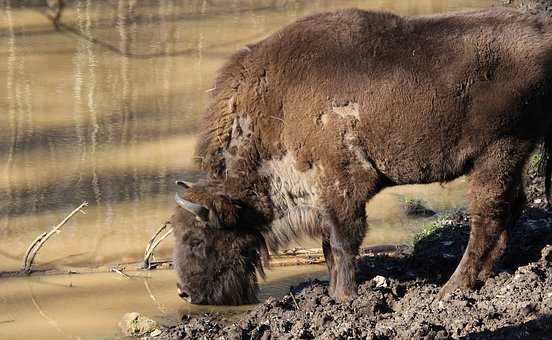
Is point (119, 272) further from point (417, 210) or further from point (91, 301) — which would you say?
point (417, 210)

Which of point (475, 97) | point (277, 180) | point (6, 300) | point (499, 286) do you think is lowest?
point (6, 300)

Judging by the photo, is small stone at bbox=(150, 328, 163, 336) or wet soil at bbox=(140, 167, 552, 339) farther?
small stone at bbox=(150, 328, 163, 336)

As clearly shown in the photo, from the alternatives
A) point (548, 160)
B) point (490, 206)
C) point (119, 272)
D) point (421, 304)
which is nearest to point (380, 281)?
point (421, 304)

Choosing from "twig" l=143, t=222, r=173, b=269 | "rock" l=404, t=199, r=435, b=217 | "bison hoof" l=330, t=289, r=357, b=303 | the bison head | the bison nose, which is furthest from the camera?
"rock" l=404, t=199, r=435, b=217

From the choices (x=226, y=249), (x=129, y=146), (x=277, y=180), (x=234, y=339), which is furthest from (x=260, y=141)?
(x=129, y=146)

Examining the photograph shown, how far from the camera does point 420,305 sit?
6680 millimetres

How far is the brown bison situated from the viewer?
22.5 ft

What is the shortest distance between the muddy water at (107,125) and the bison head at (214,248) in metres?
0.38

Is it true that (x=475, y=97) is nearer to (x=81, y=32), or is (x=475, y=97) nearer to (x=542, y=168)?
(x=542, y=168)

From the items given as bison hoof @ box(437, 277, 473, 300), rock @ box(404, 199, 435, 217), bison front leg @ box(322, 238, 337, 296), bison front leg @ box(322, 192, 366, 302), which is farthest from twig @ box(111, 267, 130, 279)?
rock @ box(404, 199, 435, 217)

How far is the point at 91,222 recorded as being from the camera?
30.1 feet

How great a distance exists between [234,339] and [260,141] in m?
1.51

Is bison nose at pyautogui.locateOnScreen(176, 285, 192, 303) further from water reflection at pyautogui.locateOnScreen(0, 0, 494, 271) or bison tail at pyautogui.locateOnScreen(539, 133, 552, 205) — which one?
bison tail at pyautogui.locateOnScreen(539, 133, 552, 205)

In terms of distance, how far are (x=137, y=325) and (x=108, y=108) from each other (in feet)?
18.8
